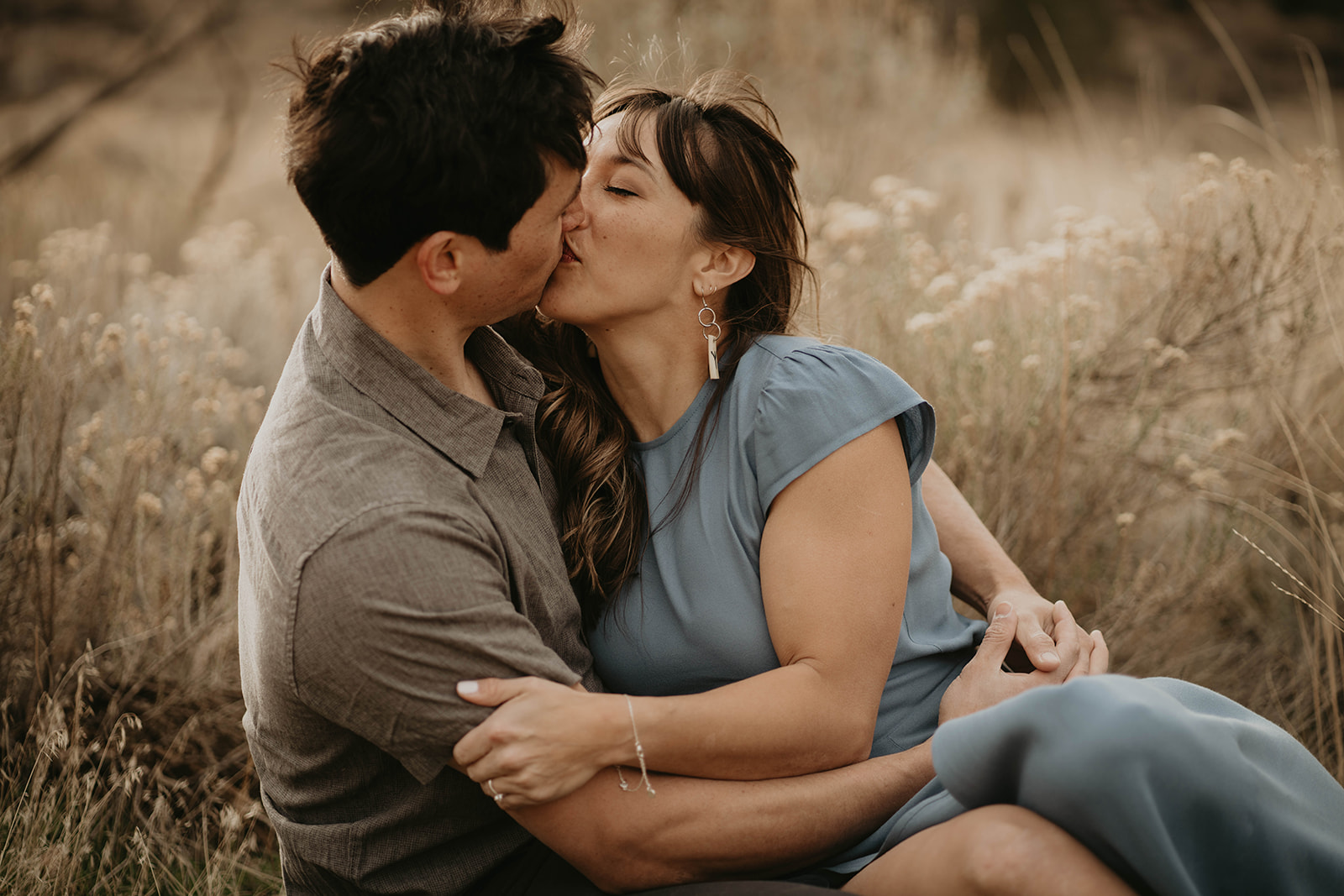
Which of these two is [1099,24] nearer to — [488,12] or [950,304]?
[950,304]

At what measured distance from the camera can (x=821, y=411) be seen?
194 centimetres

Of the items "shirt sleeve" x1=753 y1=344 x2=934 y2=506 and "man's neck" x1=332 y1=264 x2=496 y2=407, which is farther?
"shirt sleeve" x1=753 y1=344 x2=934 y2=506

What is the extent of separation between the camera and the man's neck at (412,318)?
5.97 ft

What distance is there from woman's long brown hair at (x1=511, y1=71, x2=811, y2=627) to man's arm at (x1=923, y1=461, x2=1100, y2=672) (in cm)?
60

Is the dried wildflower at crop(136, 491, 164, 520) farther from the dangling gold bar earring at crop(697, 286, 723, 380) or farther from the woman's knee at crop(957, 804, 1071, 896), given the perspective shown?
the woman's knee at crop(957, 804, 1071, 896)

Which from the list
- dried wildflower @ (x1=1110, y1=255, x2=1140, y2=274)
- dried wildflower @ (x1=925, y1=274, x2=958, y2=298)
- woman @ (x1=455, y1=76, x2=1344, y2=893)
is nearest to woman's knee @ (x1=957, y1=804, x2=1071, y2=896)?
woman @ (x1=455, y1=76, x2=1344, y2=893)

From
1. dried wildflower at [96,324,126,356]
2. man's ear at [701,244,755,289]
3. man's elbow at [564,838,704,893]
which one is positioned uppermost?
man's ear at [701,244,755,289]

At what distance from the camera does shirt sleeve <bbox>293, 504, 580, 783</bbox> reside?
149 cm

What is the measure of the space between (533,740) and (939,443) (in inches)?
92.0

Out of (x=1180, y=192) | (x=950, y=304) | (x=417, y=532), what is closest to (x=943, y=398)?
(x=950, y=304)

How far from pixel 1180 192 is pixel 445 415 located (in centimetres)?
319

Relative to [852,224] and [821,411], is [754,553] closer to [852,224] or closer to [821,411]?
[821,411]

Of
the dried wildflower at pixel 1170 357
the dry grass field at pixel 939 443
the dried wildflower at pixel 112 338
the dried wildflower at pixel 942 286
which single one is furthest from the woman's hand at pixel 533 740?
the dried wildflower at pixel 1170 357

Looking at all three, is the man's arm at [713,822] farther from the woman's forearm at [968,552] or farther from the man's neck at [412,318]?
the man's neck at [412,318]
